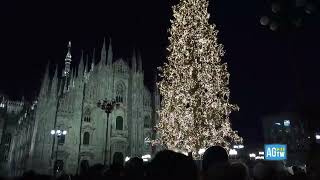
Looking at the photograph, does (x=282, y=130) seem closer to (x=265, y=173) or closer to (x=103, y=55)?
(x=103, y=55)

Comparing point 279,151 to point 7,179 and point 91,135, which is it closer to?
point 7,179

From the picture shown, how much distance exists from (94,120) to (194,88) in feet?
95.5

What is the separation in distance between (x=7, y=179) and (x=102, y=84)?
46197mm

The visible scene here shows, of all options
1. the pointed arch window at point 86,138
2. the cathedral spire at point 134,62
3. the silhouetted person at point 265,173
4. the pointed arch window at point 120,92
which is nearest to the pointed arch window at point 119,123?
the pointed arch window at point 120,92

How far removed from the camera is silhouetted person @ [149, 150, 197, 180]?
9.61ft

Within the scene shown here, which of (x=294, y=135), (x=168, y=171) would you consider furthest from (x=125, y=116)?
(x=168, y=171)

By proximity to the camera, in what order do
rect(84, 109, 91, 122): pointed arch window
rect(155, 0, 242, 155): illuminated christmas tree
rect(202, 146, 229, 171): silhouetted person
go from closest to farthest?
rect(202, 146, 229, 171): silhouetted person → rect(155, 0, 242, 155): illuminated christmas tree → rect(84, 109, 91, 122): pointed arch window

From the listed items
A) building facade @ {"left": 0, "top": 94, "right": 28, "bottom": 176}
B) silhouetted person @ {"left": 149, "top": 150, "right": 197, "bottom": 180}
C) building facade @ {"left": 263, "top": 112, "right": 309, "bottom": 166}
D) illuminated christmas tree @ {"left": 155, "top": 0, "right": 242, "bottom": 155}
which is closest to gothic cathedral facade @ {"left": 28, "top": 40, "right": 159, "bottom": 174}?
building facade @ {"left": 263, "top": 112, "right": 309, "bottom": 166}

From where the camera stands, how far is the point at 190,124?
2044cm

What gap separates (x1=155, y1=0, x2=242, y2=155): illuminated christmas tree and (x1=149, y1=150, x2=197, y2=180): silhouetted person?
1710 centimetres

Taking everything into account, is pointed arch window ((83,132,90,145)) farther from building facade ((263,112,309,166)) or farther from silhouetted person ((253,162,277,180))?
silhouetted person ((253,162,277,180))

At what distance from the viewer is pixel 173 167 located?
9.74 ft

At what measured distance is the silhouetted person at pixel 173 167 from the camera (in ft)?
Answer: 9.61

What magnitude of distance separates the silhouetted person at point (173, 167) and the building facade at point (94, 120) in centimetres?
4164
